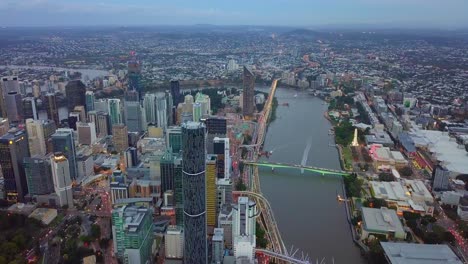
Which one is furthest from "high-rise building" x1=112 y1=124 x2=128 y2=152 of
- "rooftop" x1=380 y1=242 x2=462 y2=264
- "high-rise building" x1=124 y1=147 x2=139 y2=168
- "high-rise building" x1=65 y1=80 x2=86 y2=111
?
"rooftop" x1=380 y1=242 x2=462 y2=264

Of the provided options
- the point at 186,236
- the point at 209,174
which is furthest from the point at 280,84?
the point at 186,236

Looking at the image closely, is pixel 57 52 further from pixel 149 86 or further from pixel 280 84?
pixel 280 84

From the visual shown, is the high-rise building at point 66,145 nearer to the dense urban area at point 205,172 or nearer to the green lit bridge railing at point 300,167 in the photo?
the dense urban area at point 205,172

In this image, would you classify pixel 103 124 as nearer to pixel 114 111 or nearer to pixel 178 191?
pixel 114 111

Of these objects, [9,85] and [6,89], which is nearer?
[6,89]

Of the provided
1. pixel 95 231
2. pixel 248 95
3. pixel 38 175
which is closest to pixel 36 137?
pixel 38 175

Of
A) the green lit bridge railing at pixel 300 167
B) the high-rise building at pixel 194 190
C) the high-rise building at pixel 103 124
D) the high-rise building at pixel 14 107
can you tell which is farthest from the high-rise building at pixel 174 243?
the high-rise building at pixel 14 107
